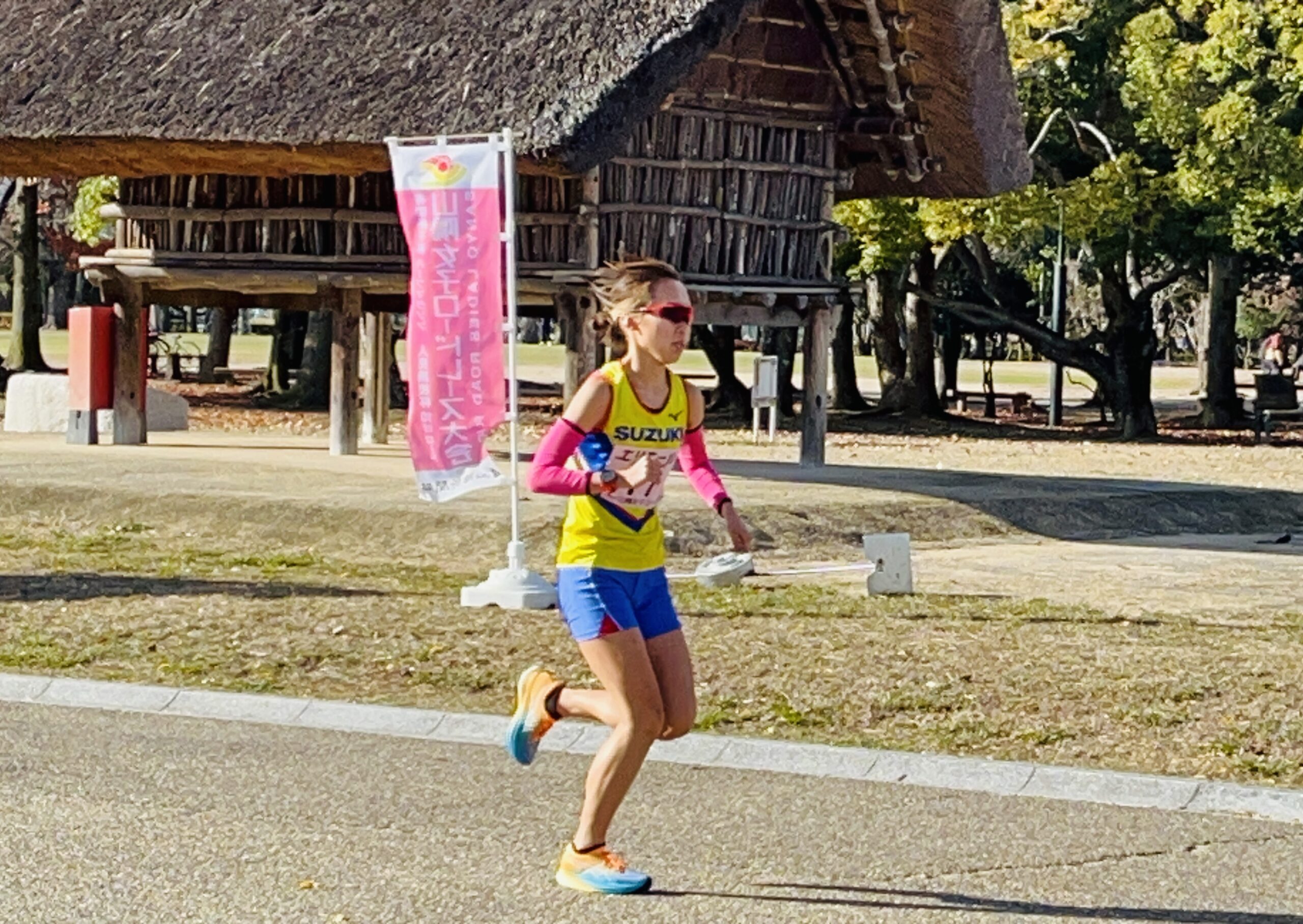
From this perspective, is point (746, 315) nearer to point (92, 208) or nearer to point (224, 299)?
point (224, 299)

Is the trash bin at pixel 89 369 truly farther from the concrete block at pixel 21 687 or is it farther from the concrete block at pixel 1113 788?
the concrete block at pixel 1113 788

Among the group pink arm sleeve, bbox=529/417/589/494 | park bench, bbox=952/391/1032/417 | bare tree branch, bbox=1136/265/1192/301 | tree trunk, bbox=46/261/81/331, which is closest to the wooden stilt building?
pink arm sleeve, bbox=529/417/589/494

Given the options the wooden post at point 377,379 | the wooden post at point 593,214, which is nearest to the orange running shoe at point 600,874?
the wooden post at point 593,214

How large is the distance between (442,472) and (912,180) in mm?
12161

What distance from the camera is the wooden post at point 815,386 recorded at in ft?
76.3

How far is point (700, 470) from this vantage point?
7359 millimetres

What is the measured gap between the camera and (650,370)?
7.05 meters


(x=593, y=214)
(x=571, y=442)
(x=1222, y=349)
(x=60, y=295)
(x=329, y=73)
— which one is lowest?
(x=1222, y=349)

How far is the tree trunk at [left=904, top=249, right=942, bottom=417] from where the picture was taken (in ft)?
132

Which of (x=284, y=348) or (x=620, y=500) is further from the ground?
(x=620, y=500)

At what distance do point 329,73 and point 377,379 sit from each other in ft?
24.4

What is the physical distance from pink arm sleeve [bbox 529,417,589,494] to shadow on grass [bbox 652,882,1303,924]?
4.02 feet

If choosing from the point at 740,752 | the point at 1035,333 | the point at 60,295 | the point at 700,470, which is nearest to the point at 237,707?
the point at 740,752

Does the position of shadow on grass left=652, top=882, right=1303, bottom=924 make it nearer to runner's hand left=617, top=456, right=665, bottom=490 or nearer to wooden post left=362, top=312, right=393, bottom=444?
runner's hand left=617, top=456, right=665, bottom=490
